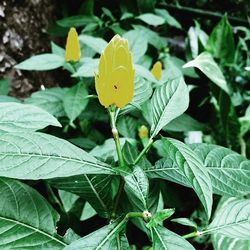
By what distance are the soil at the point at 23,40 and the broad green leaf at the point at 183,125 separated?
1.90 feet

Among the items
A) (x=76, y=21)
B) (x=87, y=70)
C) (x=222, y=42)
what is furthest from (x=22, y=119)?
(x=222, y=42)

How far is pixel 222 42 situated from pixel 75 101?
876mm

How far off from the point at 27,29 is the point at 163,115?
42.0 inches

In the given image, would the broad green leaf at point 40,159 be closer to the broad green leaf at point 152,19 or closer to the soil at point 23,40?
the soil at point 23,40

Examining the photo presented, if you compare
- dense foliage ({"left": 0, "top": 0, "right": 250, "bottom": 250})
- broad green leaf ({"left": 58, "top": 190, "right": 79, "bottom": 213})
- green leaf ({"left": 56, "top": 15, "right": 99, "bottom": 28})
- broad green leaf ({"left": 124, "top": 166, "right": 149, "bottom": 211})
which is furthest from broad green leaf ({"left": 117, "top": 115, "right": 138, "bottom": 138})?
broad green leaf ({"left": 124, "top": 166, "right": 149, "bottom": 211})

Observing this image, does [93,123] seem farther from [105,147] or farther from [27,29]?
[27,29]

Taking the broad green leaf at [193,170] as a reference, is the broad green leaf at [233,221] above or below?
below

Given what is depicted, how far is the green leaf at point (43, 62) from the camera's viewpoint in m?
1.45

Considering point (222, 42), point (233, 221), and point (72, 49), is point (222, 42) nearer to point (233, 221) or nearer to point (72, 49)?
point (72, 49)

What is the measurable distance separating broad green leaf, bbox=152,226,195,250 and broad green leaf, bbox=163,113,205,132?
0.78m

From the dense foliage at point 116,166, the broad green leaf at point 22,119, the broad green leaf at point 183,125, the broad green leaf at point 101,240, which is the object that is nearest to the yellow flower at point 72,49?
the dense foliage at point 116,166

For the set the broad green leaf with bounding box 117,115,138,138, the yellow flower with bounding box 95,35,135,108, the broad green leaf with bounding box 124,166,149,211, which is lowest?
the broad green leaf with bounding box 117,115,138,138

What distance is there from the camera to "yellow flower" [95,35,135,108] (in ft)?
2.57

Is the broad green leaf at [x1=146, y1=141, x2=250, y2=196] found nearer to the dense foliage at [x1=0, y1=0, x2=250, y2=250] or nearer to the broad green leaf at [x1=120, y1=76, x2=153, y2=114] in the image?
the dense foliage at [x1=0, y1=0, x2=250, y2=250]
